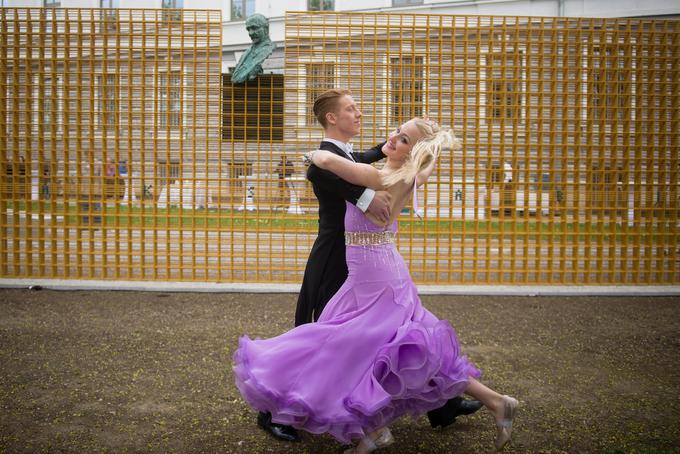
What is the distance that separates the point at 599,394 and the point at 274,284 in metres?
3.87

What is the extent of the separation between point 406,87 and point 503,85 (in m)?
1.15

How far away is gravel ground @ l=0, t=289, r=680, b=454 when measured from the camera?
2.63m

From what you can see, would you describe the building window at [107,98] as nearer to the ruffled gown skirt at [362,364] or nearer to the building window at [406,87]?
the building window at [406,87]

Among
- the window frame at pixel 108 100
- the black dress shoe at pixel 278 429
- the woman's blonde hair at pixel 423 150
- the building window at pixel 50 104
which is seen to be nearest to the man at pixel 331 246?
the black dress shoe at pixel 278 429

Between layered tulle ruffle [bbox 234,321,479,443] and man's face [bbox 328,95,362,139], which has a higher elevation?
man's face [bbox 328,95,362,139]

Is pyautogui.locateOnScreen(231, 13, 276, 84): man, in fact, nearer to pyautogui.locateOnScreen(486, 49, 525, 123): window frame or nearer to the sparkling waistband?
pyautogui.locateOnScreen(486, 49, 525, 123): window frame

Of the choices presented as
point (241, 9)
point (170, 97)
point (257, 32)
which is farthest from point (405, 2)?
point (170, 97)

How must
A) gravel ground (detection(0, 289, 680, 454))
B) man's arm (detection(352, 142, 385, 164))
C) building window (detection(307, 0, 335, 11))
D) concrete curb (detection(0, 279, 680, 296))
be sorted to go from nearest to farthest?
gravel ground (detection(0, 289, 680, 454)) → man's arm (detection(352, 142, 385, 164)) → concrete curb (detection(0, 279, 680, 296)) → building window (detection(307, 0, 335, 11))

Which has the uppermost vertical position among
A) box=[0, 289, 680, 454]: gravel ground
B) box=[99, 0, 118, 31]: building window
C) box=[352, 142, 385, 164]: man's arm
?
box=[99, 0, 118, 31]: building window

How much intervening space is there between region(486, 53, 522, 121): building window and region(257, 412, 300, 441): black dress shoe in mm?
4630

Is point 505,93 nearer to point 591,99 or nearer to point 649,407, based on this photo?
point 591,99

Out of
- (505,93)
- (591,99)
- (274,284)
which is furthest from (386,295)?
(591,99)

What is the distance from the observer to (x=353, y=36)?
6.17m

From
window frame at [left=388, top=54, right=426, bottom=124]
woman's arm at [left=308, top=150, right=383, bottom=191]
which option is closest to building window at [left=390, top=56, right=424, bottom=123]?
window frame at [left=388, top=54, right=426, bottom=124]
